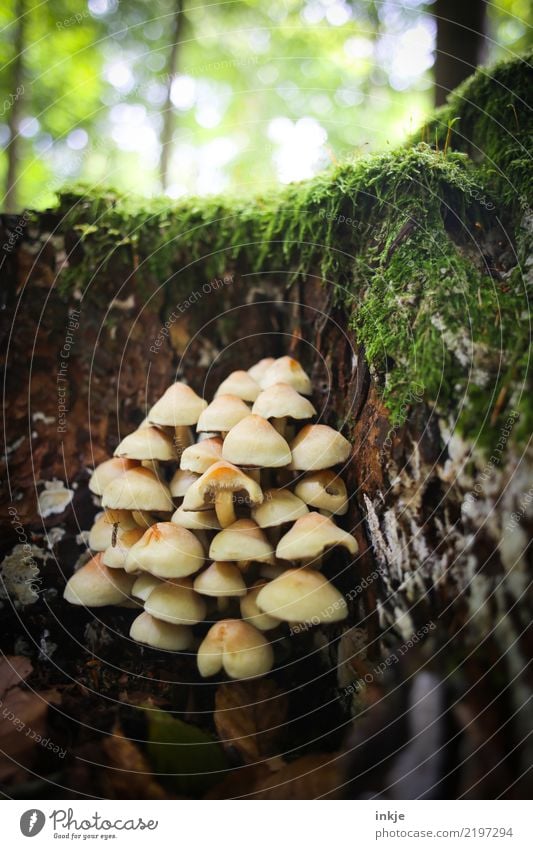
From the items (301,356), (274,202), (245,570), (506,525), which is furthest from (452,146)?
(245,570)

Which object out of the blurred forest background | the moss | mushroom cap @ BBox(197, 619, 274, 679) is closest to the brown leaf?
mushroom cap @ BBox(197, 619, 274, 679)

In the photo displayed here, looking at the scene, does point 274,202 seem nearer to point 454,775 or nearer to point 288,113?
point 288,113

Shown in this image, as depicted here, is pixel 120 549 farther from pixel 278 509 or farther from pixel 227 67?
pixel 227 67

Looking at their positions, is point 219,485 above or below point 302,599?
above

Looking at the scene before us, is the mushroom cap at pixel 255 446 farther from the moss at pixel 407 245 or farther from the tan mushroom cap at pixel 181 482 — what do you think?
the moss at pixel 407 245

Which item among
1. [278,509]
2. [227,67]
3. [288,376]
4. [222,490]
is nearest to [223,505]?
[222,490]

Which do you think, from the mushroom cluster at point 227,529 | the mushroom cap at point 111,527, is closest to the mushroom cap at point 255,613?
the mushroom cluster at point 227,529
